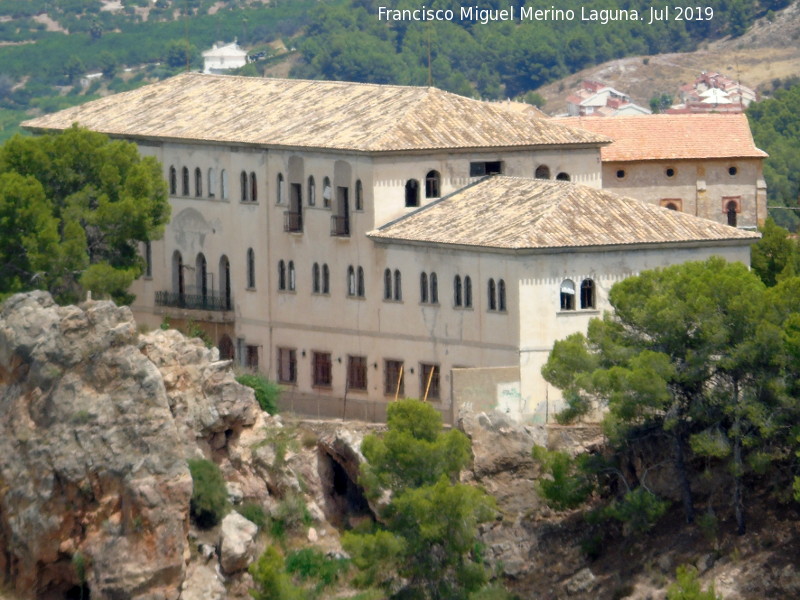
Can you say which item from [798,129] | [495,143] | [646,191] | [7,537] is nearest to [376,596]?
[7,537]

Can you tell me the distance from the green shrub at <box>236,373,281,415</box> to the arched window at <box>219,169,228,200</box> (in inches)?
319

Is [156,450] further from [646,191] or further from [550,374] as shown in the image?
[646,191]

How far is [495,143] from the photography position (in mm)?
81000

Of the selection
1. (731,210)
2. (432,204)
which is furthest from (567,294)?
(731,210)

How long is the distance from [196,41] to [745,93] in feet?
160

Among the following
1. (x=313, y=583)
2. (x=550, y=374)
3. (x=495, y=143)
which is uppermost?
(x=495, y=143)

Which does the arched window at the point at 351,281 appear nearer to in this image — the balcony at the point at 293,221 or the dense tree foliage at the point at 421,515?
the balcony at the point at 293,221

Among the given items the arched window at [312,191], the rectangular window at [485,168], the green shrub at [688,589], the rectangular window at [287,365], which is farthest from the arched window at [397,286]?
the green shrub at [688,589]

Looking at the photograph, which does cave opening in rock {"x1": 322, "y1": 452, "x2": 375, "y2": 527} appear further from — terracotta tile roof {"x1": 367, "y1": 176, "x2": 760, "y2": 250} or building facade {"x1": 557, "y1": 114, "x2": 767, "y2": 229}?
building facade {"x1": 557, "y1": 114, "x2": 767, "y2": 229}

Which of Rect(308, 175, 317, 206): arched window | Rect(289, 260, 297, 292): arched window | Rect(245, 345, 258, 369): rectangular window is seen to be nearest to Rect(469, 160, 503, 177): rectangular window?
Rect(308, 175, 317, 206): arched window

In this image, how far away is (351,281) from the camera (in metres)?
80.6

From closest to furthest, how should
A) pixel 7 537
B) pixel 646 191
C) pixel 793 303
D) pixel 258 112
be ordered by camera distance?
pixel 793 303 < pixel 7 537 < pixel 258 112 < pixel 646 191

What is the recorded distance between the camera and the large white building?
7431 centimetres

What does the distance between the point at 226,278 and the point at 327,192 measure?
656cm
